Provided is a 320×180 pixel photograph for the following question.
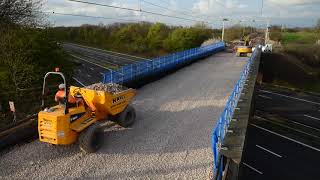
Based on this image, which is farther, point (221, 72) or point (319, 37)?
point (319, 37)

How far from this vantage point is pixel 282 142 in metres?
17.4

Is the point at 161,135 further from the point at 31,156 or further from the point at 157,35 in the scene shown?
the point at 157,35

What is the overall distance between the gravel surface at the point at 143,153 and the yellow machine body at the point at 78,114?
737 millimetres

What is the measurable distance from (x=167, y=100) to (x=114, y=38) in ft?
233

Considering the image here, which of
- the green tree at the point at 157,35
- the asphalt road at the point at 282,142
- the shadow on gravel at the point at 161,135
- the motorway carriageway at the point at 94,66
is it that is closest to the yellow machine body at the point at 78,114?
the shadow on gravel at the point at 161,135

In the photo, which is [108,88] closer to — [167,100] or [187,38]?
[167,100]

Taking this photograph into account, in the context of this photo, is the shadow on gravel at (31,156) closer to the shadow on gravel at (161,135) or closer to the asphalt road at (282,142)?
the shadow on gravel at (161,135)

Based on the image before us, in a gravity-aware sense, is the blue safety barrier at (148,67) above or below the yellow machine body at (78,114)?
above

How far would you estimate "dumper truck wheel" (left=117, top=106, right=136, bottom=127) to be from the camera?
10.8 metres

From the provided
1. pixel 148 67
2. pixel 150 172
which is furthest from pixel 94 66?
pixel 150 172

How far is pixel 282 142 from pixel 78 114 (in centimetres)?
1239

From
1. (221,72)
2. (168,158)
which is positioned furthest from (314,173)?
(221,72)

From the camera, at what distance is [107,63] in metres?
53.9

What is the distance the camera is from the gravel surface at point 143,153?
823 cm
